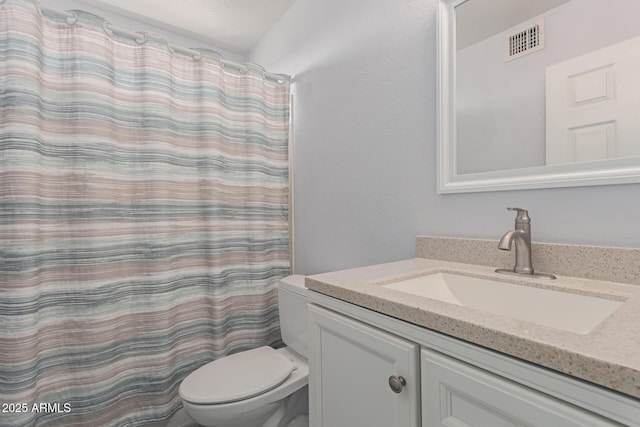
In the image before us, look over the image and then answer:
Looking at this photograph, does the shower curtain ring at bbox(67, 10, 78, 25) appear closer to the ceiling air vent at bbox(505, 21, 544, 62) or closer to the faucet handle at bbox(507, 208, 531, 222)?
the ceiling air vent at bbox(505, 21, 544, 62)

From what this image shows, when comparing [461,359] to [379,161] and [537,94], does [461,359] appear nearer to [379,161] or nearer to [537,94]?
[537,94]

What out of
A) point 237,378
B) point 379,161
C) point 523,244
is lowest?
point 237,378

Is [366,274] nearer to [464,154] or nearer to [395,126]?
[464,154]

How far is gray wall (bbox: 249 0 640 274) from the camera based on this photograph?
847mm

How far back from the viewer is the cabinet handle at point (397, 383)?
1.91 feet

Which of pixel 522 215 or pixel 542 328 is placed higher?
pixel 522 215

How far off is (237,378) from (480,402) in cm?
107

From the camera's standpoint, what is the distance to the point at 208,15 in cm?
195

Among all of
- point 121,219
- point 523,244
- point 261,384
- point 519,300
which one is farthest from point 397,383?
point 121,219

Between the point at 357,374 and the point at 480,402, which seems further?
the point at 357,374

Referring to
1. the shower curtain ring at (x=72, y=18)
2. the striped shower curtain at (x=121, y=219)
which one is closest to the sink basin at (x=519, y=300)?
the striped shower curtain at (x=121, y=219)

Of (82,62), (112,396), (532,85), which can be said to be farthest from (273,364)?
(82,62)

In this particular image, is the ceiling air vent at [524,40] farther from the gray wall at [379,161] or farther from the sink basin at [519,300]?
the sink basin at [519,300]

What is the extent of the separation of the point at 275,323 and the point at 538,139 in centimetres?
158
